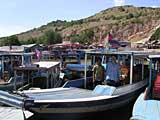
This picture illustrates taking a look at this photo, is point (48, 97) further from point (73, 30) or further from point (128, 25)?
point (73, 30)

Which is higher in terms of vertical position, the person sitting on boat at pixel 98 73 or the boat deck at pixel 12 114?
the person sitting on boat at pixel 98 73

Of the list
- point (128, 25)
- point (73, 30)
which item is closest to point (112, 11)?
point (73, 30)

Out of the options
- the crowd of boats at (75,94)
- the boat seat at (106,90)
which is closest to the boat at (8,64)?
the crowd of boats at (75,94)

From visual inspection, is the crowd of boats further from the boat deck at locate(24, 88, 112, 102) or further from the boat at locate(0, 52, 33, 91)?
the boat at locate(0, 52, 33, 91)

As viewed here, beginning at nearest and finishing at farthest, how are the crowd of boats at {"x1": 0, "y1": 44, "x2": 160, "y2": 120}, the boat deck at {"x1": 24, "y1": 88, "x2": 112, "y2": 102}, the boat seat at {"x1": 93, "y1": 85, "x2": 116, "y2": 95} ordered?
the crowd of boats at {"x1": 0, "y1": 44, "x2": 160, "y2": 120} → the boat deck at {"x1": 24, "y1": 88, "x2": 112, "y2": 102} → the boat seat at {"x1": 93, "y1": 85, "x2": 116, "y2": 95}

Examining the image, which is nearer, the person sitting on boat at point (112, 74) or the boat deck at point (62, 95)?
the boat deck at point (62, 95)

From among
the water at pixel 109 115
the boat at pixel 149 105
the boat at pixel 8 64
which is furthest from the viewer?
the boat at pixel 8 64

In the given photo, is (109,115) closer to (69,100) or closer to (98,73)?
(98,73)

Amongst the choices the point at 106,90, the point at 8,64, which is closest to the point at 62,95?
the point at 106,90

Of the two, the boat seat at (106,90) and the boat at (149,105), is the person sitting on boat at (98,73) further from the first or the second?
the boat at (149,105)

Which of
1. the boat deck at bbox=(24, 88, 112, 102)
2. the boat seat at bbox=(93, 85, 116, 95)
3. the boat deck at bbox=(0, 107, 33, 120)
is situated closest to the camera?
the boat deck at bbox=(0, 107, 33, 120)

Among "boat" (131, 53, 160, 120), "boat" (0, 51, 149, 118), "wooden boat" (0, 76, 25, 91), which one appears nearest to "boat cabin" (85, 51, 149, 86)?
"boat" (0, 51, 149, 118)

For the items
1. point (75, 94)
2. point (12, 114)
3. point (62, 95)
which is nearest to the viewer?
point (12, 114)

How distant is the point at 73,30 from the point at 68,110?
483ft
